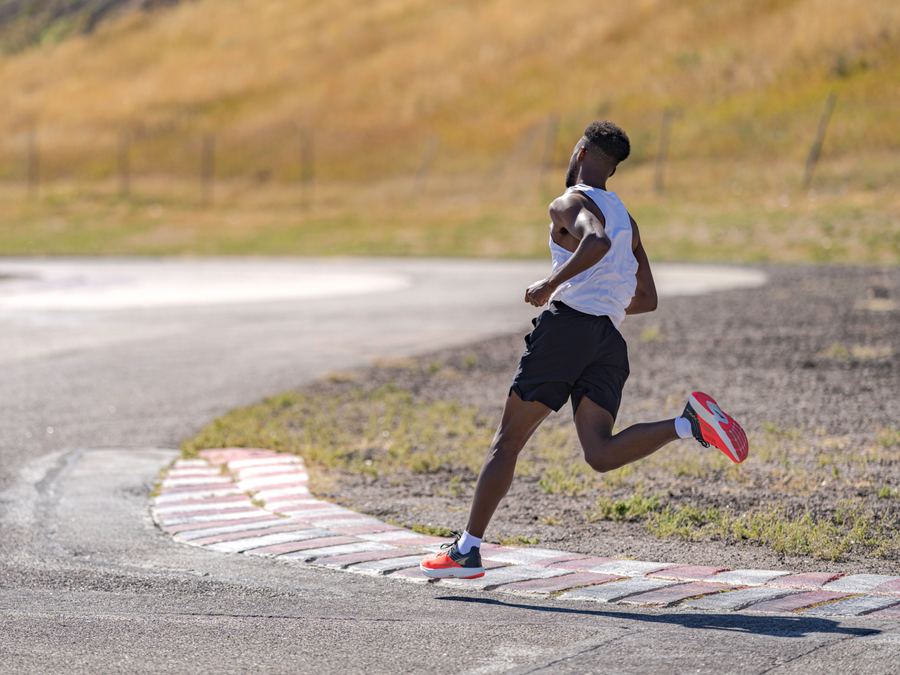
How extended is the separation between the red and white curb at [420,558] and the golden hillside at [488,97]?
21810mm

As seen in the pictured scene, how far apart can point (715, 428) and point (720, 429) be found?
0.02 metres

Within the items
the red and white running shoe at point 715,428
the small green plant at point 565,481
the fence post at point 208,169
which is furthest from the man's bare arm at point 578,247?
the fence post at point 208,169

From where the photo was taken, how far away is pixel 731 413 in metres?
7.93

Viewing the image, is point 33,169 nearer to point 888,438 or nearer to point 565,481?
point 565,481

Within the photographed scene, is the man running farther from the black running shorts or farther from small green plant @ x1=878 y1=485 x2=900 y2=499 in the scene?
small green plant @ x1=878 y1=485 x2=900 y2=499

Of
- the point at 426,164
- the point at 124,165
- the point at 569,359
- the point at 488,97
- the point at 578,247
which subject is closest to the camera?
the point at 578,247

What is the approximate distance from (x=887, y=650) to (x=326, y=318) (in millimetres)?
11075

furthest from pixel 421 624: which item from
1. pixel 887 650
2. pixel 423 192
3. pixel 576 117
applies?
pixel 576 117

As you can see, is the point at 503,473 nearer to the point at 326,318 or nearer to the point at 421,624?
the point at 421,624

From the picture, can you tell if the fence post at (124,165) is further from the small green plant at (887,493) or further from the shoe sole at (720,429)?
the shoe sole at (720,429)

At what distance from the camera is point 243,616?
13.7 ft

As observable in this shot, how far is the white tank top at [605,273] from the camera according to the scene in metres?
4.59

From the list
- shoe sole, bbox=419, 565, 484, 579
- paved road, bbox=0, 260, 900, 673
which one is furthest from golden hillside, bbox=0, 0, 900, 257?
shoe sole, bbox=419, 565, 484, 579

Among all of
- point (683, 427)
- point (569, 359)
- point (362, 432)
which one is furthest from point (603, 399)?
point (362, 432)
